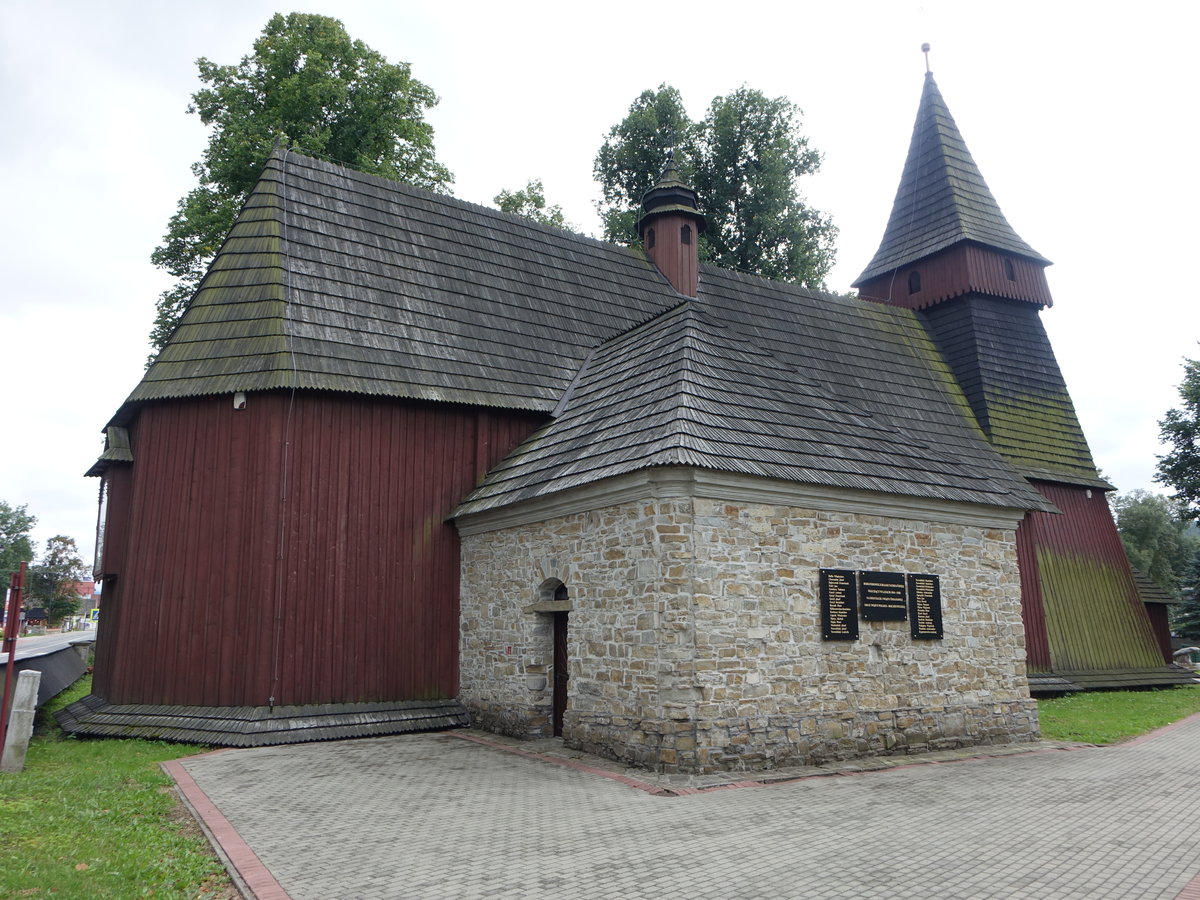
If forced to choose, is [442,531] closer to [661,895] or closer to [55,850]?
[55,850]

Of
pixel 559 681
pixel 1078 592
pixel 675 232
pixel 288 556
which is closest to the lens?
pixel 559 681

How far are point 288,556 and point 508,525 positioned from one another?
9.90 ft

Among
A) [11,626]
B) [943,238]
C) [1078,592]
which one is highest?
[943,238]

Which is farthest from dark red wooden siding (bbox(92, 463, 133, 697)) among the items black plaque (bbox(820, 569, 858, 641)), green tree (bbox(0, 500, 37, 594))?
green tree (bbox(0, 500, 37, 594))

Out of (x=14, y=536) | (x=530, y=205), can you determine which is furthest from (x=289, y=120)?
(x=14, y=536)

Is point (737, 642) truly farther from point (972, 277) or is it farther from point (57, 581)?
point (57, 581)

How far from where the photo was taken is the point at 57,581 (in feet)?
216

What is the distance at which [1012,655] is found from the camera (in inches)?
455

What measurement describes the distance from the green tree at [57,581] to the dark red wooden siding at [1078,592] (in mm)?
65611

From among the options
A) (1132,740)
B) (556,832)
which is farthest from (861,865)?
(1132,740)

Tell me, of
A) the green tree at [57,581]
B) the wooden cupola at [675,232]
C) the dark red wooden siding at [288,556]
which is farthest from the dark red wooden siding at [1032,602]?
the green tree at [57,581]

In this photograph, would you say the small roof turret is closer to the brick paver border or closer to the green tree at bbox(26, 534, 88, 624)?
the brick paver border

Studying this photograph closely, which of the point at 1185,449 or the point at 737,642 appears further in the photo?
the point at 1185,449

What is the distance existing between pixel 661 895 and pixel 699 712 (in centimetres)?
348
